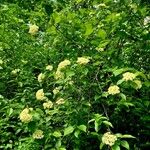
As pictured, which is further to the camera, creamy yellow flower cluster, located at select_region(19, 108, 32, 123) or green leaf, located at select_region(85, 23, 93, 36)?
green leaf, located at select_region(85, 23, 93, 36)

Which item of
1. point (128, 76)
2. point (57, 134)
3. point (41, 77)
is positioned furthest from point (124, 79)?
point (41, 77)

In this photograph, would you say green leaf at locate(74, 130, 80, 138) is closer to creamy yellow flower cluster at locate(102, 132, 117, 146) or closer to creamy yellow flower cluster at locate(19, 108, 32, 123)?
creamy yellow flower cluster at locate(102, 132, 117, 146)

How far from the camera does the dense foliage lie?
3.29m

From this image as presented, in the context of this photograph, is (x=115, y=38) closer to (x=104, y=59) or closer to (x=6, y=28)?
(x=104, y=59)

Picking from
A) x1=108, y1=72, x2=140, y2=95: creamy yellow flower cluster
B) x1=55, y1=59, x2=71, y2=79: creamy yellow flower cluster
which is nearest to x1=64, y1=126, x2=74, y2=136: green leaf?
x1=108, y1=72, x2=140, y2=95: creamy yellow flower cluster

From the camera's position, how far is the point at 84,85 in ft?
11.4

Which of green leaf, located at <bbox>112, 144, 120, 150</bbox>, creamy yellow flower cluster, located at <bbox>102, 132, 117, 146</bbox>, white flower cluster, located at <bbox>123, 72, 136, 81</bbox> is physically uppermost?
white flower cluster, located at <bbox>123, 72, 136, 81</bbox>

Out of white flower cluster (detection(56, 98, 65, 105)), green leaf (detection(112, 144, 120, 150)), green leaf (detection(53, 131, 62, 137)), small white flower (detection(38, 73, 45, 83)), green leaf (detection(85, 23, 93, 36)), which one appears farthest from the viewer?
small white flower (detection(38, 73, 45, 83))

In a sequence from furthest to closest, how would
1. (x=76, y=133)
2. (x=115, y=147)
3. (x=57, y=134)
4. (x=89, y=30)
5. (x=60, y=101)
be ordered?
(x=89, y=30)
(x=60, y=101)
(x=57, y=134)
(x=76, y=133)
(x=115, y=147)

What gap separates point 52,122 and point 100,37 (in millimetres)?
840

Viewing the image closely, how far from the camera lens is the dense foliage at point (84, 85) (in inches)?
129

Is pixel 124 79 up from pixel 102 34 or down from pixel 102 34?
down

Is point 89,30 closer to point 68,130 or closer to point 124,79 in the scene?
point 124,79

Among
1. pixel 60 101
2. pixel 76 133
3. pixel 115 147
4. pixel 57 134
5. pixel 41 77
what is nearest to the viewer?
pixel 115 147
